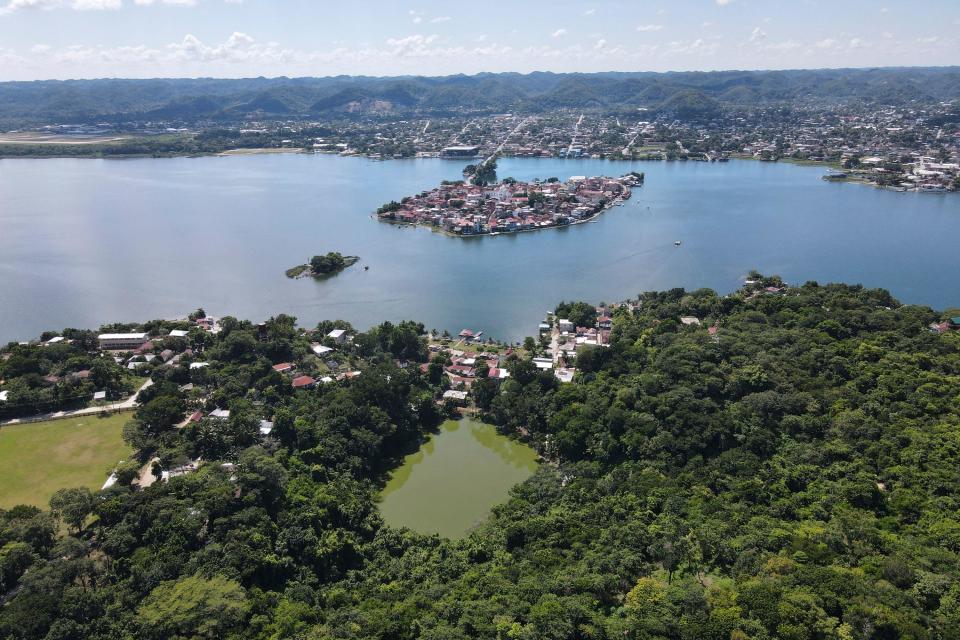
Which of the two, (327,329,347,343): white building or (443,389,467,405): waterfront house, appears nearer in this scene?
(443,389,467,405): waterfront house

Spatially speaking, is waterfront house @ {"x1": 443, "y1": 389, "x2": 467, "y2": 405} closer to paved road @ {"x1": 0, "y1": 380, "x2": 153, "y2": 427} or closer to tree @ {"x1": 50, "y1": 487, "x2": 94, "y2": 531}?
paved road @ {"x1": 0, "y1": 380, "x2": 153, "y2": 427}

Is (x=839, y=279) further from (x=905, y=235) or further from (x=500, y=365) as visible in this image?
(x=500, y=365)

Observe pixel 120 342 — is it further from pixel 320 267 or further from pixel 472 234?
pixel 472 234

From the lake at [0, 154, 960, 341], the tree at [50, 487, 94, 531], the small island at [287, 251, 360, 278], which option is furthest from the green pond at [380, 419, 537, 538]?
the small island at [287, 251, 360, 278]

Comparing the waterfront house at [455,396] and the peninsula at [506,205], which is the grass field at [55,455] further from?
the peninsula at [506,205]

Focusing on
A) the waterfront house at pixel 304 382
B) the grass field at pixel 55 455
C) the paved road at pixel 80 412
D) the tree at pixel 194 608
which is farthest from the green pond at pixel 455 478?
the paved road at pixel 80 412

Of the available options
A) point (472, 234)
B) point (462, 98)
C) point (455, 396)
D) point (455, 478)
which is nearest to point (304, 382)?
point (455, 396)
